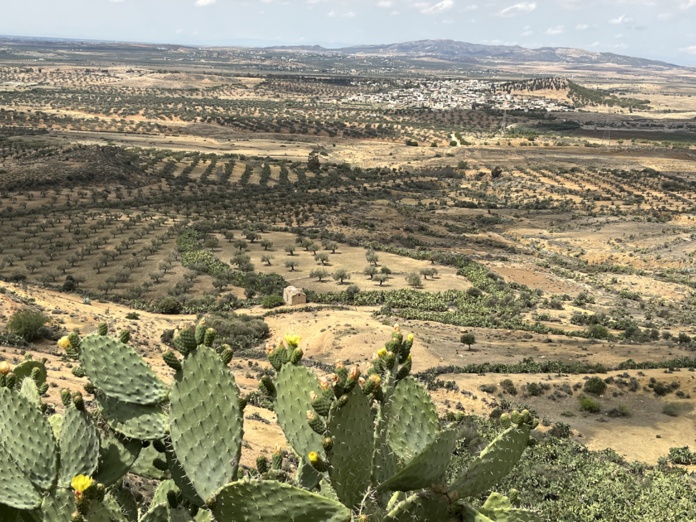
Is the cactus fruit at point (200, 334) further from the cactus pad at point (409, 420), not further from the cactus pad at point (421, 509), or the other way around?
the cactus pad at point (421, 509)

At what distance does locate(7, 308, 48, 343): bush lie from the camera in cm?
1853

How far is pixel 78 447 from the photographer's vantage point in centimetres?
344

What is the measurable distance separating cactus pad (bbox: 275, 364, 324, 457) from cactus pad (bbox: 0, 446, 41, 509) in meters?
1.45

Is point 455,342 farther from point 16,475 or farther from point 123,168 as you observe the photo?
point 123,168

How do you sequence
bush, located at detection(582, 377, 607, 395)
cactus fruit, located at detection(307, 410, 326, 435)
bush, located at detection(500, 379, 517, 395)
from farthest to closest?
bush, located at detection(582, 377, 607, 395), bush, located at detection(500, 379, 517, 395), cactus fruit, located at detection(307, 410, 326, 435)

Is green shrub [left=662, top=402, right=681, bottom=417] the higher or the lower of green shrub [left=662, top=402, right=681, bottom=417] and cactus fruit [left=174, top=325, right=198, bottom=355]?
the lower

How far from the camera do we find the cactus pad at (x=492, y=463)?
334cm

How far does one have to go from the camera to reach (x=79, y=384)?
1410 cm

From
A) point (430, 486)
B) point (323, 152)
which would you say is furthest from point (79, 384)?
point (323, 152)

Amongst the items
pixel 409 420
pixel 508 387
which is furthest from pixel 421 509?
pixel 508 387

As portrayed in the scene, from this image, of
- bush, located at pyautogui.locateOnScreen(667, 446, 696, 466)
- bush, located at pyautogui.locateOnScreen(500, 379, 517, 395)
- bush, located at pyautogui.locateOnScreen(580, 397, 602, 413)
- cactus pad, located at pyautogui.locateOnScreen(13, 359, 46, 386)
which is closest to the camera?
cactus pad, located at pyautogui.locateOnScreen(13, 359, 46, 386)

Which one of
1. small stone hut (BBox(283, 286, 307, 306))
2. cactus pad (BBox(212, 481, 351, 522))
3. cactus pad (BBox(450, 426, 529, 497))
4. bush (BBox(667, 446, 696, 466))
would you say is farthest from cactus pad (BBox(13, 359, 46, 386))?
small stone hut (BBox(283, 286, 307, 306))

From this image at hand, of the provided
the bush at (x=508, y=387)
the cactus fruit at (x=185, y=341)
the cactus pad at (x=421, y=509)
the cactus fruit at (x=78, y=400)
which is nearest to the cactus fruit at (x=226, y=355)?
the cactus fruit at (x=185, y=341)

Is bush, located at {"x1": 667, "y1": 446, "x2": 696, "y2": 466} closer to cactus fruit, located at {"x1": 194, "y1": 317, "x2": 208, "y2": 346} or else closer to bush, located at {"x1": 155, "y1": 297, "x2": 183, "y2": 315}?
cactus fruit, located at {"x1": 194, "y1": 317, "x2": 208, "y2": 346}
